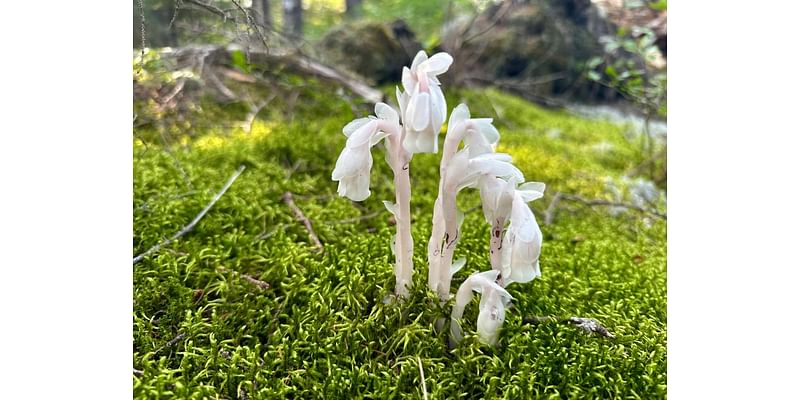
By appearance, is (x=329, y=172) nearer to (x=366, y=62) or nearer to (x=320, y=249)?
(x=320, y=249)

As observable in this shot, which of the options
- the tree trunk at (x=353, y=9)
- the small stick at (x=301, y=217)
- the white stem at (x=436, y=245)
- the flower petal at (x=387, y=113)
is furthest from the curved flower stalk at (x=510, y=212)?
the tree trunk at (x=353, y=9)

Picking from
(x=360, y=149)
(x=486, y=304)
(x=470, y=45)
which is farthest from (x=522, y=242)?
(x=470, y=45)

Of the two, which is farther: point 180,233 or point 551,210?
point 551,210

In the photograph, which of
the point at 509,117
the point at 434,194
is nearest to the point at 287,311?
the point at 434,194

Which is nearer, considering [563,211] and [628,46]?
[563,211]

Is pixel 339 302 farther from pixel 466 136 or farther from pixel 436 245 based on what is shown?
pixel 466 136

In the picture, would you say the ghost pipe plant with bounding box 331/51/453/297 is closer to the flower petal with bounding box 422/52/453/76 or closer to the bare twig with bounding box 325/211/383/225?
the flower petal with bounding box 422/52/453/76
